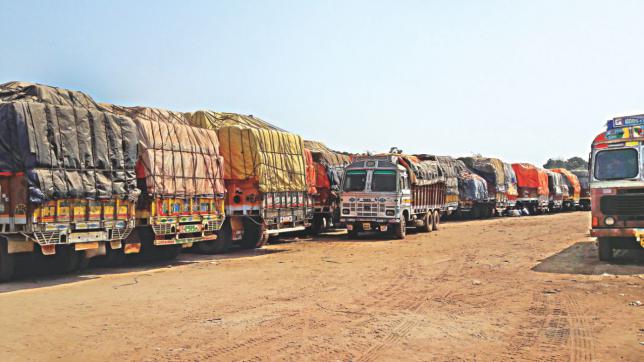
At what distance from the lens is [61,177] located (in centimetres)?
1055

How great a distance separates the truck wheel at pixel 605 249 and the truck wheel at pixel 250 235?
9.62m

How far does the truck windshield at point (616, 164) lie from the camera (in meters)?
12.3

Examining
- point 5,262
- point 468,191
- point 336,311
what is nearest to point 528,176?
point 468,191

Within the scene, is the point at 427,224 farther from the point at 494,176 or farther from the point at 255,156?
the point at 494,176

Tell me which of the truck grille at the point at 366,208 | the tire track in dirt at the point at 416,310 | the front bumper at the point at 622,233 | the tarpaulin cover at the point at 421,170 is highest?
the tarpaulin cover at the point at 421,170

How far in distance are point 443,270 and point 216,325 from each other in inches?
261

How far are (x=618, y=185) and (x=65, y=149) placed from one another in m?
12.0

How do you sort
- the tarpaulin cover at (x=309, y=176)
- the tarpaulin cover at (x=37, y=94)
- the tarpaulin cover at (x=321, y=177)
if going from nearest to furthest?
the tarpaulin cover at (x=37, y=94) < the tarpaulin cover at (x=309, y=176) < the tarpaulin cover at (x=321, y=177)

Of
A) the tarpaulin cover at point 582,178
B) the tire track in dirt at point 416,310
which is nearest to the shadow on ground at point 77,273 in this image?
the tire track in dirt at point 416,310

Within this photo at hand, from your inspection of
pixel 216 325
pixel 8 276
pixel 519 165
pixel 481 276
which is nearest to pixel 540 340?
pixel 216 325

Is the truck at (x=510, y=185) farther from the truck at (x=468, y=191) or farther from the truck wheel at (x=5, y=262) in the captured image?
the truck wheel at (x=5, y=262)

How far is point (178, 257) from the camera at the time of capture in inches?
609

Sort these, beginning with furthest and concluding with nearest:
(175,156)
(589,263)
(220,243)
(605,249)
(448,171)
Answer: (448,171), (220,243), (175,156), (589,263), (605,249)

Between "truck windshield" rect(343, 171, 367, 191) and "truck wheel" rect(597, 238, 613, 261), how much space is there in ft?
30.0
